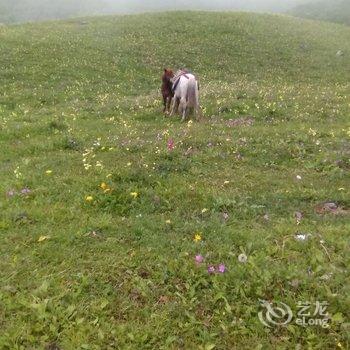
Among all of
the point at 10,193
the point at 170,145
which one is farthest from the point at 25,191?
the point at 170,145

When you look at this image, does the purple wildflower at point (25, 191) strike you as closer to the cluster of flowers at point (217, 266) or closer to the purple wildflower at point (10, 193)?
the purple wildflower at point (10, 193)

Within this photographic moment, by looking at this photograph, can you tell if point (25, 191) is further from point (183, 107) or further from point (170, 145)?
point (183, 107)

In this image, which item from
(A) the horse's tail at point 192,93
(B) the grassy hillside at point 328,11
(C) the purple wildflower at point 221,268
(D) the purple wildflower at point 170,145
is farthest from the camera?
(B) the grassy hillside at point 328,11

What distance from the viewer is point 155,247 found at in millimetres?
8812

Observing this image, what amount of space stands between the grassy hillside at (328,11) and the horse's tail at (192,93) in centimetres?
6286

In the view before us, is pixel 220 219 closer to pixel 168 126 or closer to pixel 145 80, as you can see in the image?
pixel 168 126

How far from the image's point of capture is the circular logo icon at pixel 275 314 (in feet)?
22.7

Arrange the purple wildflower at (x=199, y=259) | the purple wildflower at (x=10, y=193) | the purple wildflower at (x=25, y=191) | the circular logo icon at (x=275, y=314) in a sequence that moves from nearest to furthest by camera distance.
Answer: the circular logo icon at (x=275, y=314)
the purple wildflower at (x=199, y=259)
the purple wildflower at (x=10, y=193)
the purple wildflower at (x=25, y=191)

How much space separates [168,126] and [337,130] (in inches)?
271

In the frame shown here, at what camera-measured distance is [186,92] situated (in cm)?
1861

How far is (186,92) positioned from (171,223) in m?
10.1

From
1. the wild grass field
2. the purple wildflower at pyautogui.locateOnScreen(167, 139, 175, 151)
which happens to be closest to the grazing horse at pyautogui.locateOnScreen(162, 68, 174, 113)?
the wild grass field

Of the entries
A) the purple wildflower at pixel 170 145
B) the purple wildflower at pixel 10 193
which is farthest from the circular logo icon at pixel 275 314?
the purple wildflower at pixel 170 145

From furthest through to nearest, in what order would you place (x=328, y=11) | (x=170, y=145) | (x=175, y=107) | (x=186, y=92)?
(x=328, y=11)
(x=175, y=107)
(x=186, y=92)
(x=170, y=145)
